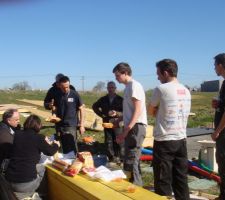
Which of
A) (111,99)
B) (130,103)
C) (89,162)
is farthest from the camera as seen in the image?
(111,99)

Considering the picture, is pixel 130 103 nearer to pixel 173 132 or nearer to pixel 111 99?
pixel 173 132

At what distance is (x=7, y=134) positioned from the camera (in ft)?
17.9

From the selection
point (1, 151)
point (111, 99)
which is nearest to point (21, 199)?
point (1, 151)

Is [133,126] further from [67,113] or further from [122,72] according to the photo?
[67,113]

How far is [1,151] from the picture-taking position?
521 centimetres

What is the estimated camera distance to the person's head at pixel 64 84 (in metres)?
6.73

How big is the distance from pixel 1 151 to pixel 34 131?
0.77 m

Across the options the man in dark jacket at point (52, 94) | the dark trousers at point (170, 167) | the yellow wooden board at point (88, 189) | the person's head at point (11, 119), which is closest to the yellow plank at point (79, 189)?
the yellow wooden board at point (88, 189)

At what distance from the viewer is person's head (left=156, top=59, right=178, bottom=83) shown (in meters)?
4.18

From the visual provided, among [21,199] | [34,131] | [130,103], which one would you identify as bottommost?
[21,199]

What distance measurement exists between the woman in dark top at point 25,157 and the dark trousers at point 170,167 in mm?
1322

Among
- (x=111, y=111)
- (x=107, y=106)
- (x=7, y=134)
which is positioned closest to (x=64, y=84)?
(x=111, y=111)

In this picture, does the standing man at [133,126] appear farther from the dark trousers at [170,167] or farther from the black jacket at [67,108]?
the black jacket at [67,108]

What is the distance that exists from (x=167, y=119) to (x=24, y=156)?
1666 millimetres
